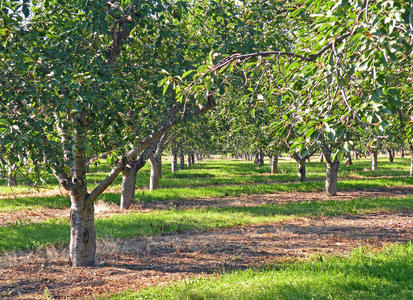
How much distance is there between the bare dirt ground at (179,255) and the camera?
286 inches

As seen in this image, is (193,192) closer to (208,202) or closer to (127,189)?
(208,202)

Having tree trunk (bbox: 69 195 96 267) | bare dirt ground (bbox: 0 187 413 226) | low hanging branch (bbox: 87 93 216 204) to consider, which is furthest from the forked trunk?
bare dirt ground (bbox: 0 187 413 226)

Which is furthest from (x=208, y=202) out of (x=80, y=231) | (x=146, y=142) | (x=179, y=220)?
(x=146, y=142)

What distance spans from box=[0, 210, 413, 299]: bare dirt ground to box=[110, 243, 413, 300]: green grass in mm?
1005

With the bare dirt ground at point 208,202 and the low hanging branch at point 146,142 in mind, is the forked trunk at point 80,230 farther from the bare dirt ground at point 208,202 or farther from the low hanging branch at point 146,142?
the bare dirt ground at point 208,202

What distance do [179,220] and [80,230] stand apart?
18.2 ft

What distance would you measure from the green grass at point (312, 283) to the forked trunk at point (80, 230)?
7.77 ft

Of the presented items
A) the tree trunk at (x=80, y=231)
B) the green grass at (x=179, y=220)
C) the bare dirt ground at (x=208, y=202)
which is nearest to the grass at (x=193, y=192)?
the bare dirt ground at (x=208, y=202)

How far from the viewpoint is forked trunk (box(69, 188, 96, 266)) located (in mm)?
8227

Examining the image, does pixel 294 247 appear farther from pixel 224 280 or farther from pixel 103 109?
pixel 103 109

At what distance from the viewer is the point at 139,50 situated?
29.9ft

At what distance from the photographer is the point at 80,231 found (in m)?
8.23

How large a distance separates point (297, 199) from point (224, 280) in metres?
13.8

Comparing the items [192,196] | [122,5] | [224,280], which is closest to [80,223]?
[224,280]
